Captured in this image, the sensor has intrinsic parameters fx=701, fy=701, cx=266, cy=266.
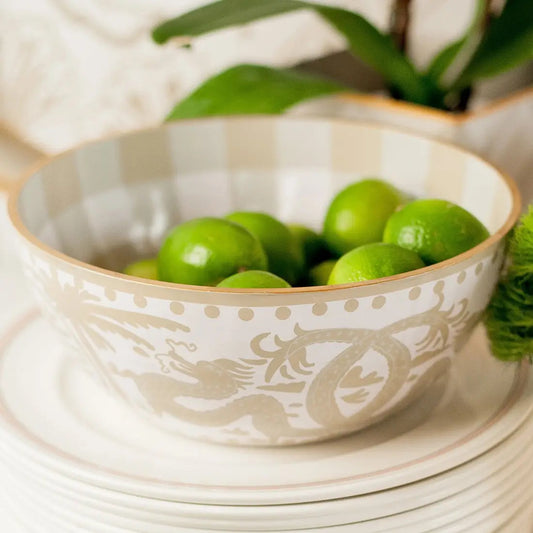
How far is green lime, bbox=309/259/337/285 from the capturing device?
0.47m

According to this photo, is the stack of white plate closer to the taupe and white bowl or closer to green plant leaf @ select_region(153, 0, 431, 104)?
the taupe and white bowl

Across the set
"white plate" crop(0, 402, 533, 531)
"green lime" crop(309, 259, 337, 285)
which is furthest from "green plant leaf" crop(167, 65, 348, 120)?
"white plate" crop(0, 402, 533, 531)

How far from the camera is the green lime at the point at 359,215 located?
0.48 m

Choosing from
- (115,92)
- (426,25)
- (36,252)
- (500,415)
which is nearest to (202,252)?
(36,252)

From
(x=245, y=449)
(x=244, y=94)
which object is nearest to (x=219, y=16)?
(x=244, y=94)

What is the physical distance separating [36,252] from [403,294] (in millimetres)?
196

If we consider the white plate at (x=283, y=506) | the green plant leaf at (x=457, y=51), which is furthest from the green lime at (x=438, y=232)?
the green plant leaf at (x=457, y=51)

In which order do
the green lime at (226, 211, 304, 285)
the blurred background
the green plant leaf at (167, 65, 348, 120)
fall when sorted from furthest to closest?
the blurred background → the green plant leaf at (167, 65, 348, 120) → the green lime at (226, 211, 304, 285)

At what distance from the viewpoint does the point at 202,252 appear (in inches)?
16.6

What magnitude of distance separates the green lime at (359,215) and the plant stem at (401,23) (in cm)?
21

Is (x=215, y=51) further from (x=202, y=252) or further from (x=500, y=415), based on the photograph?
(x=500, y=415)

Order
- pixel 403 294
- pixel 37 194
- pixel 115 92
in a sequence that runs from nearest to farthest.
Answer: pixel 403 294 < pixel 37 194 < pixel 115 92

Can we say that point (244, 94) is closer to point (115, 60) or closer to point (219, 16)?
point (219, 16)

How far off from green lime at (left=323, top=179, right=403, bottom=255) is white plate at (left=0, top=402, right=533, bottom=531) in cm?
17
